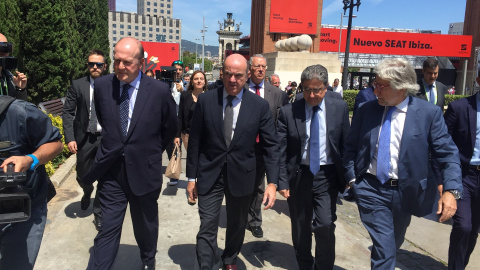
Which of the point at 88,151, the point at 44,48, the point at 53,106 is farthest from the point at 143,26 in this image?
the point at 88,151

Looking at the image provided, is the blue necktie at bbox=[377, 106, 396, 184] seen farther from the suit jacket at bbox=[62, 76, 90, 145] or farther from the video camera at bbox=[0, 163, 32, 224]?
the suit jacket at bbox=[62, 76, 90, 145]

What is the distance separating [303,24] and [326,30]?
8.18ft

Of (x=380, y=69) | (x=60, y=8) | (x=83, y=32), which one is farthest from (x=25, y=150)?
(x=83, y=32)

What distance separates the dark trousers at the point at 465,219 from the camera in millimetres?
3174

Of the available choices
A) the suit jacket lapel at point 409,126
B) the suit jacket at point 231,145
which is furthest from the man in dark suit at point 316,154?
the suit jacket lapel at point 409,126

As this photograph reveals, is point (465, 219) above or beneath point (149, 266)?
above

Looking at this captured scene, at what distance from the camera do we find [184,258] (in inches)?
149

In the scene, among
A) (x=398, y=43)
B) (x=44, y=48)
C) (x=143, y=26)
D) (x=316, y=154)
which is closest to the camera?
(x=316, y=154)

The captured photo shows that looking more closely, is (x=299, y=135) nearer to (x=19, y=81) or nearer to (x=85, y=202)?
(x=19, y=81)

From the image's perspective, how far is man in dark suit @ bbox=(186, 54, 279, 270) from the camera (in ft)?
10.4

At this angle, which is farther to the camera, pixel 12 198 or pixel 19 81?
pixel 19 81

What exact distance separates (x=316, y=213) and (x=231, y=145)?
0.99m

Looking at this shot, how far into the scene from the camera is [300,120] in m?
3.37

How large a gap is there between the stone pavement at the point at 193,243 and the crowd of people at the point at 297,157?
425 mm
